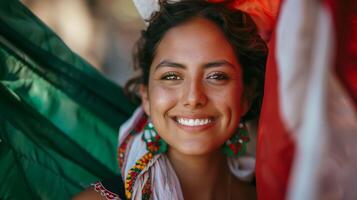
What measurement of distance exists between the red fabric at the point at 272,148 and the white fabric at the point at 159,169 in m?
0.53

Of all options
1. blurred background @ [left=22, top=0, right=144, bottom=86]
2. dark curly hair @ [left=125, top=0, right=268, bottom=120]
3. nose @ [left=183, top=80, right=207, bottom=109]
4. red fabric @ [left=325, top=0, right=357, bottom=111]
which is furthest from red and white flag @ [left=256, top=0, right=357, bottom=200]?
blurred background @ [left=22, top=0, right=144, bottom=86]

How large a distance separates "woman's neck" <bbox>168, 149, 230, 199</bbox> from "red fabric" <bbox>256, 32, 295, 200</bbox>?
1.99ft

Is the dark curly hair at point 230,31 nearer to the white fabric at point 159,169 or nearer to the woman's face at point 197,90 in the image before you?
the woman's face at point 197,90

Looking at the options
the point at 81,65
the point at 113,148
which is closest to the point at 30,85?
the point at 81,65

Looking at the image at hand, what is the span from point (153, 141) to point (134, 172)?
0.49ft

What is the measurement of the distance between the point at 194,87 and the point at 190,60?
3.3 inches

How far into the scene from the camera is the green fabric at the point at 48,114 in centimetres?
156

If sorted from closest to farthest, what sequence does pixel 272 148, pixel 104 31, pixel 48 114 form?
pixel 272 148 → pixel 48 114 → pixel 104 31

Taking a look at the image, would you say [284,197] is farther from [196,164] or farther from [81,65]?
[81,65]

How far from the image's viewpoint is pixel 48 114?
5.63 ft

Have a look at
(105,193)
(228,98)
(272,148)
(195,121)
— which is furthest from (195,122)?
(272,148)

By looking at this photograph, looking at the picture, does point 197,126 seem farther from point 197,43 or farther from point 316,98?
point 316,98

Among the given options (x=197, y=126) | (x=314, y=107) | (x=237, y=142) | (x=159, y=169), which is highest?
(x=314, y=107)

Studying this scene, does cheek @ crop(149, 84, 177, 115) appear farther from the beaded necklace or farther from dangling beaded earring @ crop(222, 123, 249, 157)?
dangling beaded earring @ crop(222, 123, 249, 157)
